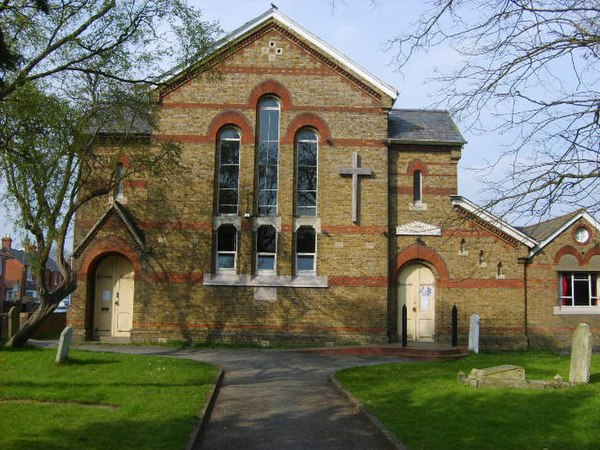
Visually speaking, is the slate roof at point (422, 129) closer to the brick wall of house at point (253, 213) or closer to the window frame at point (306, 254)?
the brick wall of house at point (253, 213)

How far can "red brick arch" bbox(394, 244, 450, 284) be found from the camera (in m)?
22.6

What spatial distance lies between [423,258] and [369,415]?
1302 centimetres

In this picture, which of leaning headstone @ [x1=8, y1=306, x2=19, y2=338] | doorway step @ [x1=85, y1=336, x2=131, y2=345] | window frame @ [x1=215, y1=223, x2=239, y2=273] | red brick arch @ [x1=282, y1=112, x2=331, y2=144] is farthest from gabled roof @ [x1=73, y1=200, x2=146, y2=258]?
red brick arch @ [x1=282, y1=112, x2=331, y2=144]

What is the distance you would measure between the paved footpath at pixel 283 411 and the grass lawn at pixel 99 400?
52cm

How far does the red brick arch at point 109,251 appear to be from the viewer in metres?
21.9

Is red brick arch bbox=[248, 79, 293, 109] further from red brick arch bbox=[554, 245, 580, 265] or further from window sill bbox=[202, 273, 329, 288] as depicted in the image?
red brick arch bbox=[554, 245, 580, 265]

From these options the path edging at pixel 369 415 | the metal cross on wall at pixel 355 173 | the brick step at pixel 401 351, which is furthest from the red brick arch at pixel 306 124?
the path edging at pixel 369 415

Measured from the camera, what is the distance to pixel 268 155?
2277 cm

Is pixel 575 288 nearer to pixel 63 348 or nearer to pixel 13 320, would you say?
pixel 63 348

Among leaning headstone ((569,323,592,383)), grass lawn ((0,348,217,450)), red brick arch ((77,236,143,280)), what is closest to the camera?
grass lawn ((0,348,217,450))

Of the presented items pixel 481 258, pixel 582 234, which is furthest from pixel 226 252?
pixel 582 234

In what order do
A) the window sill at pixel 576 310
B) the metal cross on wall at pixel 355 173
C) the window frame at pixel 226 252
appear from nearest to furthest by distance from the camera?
the metal cross on wall at pixel 355 173 < the window frame at pixel 226 252 < the window sill at pixel 576 310

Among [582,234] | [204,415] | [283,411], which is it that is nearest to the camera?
[204,415]

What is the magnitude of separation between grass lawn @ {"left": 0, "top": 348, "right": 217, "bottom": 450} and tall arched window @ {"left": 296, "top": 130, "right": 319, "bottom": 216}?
8.20 m
